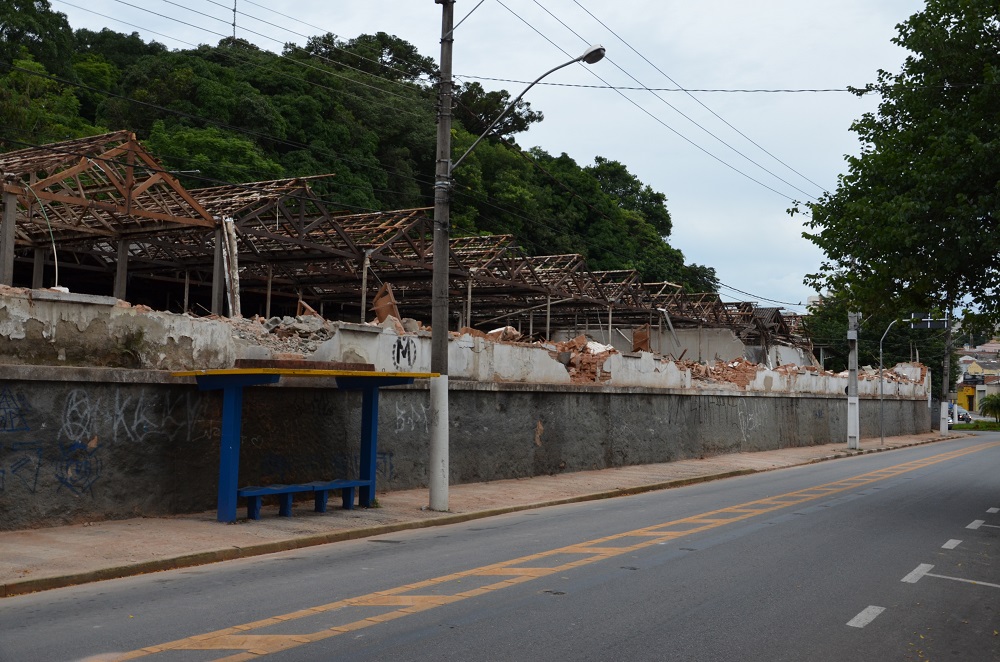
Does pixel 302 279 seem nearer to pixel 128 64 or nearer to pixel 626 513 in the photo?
pixel 626 513

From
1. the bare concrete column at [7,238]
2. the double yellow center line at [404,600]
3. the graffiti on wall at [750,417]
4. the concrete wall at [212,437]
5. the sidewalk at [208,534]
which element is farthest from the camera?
the graffiti on wall at [750,417]

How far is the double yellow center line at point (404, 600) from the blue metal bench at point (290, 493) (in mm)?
3855

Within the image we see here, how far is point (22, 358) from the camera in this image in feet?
35.8

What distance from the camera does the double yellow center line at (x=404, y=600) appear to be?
617 cm

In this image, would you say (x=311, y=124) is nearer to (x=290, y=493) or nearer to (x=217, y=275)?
(x=217, y=275)

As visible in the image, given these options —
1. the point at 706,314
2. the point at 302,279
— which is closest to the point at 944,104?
the point at 302,279

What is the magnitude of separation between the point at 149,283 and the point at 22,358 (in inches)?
1053

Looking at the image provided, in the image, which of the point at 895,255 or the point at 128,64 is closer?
the point at 895,255

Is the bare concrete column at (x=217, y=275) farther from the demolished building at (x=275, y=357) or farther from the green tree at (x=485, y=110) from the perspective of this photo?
the green tree at (x=485, y=110)

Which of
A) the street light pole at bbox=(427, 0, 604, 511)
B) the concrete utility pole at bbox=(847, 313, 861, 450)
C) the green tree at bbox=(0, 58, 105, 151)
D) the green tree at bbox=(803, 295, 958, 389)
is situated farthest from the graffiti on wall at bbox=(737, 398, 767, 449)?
the green tree at bbox=(803, 295, 958, 389)

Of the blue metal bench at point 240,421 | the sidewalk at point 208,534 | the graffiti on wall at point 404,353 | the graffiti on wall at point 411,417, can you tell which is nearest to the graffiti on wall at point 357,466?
the sidewalk at point 208,534

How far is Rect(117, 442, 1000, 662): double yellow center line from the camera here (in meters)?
6.17

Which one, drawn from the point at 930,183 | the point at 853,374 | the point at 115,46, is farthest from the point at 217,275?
the point at 115,46

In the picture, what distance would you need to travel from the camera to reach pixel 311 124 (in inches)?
1988
